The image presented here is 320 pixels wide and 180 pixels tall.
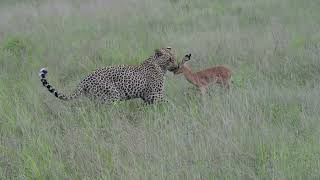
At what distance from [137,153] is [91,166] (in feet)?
1.43

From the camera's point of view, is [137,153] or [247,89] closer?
[137,153]

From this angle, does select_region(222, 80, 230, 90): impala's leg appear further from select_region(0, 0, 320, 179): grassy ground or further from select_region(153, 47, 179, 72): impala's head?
select_region(153, 47, 179, 72): impala's head

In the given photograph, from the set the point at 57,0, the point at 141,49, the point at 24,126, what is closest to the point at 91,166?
the point at 24,126

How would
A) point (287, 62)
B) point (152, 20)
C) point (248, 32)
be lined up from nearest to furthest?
point (287, 62) < point (248, 32) < point (152, 20)

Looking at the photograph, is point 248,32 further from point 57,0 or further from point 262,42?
point 57,0

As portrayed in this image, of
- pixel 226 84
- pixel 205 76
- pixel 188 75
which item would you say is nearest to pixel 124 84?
pixel 188 75

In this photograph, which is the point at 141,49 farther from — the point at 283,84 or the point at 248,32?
the point at 283,84

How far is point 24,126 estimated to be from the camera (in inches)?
210

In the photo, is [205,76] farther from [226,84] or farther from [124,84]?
[124,84]

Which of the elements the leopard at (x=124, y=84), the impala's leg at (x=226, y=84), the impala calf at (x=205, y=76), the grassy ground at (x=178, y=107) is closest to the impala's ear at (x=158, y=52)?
the leopard at (x=124, y=84)

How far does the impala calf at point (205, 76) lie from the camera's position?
6.35 metres

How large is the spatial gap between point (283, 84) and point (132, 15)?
586 cm

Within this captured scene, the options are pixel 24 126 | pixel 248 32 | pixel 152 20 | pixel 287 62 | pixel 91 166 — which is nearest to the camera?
pixel 91 166

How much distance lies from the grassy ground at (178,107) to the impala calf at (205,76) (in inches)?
6.0
